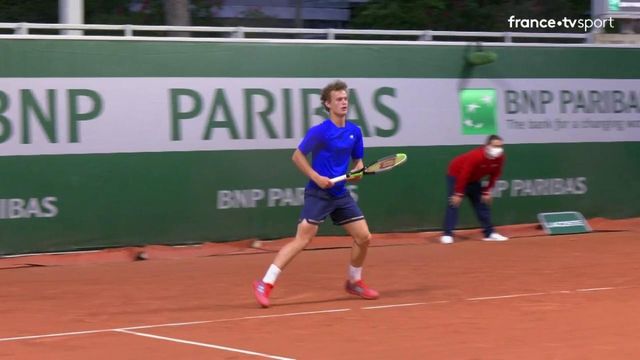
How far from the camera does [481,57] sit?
1493 cm

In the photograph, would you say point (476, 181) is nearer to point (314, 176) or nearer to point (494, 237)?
point (494, 237)

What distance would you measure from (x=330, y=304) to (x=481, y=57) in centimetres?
669

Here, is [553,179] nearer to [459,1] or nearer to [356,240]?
[356,240]

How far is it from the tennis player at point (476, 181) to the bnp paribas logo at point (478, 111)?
847 millimetres

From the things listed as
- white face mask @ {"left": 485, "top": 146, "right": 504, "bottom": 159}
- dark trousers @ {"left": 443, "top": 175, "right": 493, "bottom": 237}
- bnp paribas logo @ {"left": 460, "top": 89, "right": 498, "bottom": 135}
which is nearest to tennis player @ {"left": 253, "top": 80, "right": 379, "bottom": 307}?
white face mask @ {"left": 485, "top": 146, "right": 504, "bottom": 159}

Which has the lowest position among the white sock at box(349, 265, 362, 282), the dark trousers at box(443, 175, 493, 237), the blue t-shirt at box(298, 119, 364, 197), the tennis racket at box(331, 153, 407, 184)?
the dark trousers at box(443, 175, 493, 237)

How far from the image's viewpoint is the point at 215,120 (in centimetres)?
1327

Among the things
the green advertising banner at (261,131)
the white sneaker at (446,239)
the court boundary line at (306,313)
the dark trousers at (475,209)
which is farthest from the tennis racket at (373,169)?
the white sneaker at (446,239)

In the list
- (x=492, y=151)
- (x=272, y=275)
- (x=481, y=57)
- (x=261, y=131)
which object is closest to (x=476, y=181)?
(x=492, y=151)

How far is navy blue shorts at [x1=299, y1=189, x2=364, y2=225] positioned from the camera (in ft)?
29.3

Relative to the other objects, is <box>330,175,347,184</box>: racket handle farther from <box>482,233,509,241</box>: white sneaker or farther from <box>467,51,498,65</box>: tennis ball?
<box>467,51,498,65</box>: tennis ball

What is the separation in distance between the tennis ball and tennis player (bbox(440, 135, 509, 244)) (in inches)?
59.4

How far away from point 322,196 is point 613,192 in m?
8.48

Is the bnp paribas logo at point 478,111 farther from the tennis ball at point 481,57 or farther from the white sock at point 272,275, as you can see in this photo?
the white sock at point 272,275
